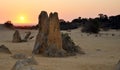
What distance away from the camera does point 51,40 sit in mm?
20516

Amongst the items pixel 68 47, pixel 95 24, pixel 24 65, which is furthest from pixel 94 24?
pixel 24 65

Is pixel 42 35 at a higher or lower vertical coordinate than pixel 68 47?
higher

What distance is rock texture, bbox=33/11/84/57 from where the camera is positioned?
66.0 ft

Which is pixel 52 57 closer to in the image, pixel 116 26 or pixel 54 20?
pixel 54 20

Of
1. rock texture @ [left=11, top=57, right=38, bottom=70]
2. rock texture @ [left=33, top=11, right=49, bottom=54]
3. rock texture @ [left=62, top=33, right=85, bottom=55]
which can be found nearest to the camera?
rock texture @ [left=11, top=57, right=38, bottom=70]

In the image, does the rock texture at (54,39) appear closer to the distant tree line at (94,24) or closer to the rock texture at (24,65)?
the rock texture at (24,65)

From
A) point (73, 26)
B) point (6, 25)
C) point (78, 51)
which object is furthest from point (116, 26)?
point (78, 51)

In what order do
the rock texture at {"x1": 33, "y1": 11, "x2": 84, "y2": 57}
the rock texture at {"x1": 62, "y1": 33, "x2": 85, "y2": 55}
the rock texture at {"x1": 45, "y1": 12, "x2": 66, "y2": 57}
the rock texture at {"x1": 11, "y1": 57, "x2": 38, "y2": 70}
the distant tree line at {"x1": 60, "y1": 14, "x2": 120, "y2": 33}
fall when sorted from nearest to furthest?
the rock texture at {"x1": 11, "y1": 57, "x2": 38, "y2": 70} < the rock texture at {"x1": 45, "y1": 12, "x2": 66, "y2": 57} < the rock texture at {"x1": 33, "y1": 11, "x2": 84, "y2": 57} < the rock texture at {"x1": 62, "y1": 33, "x2": 85, "y2": 55} < the distant tree line at {"x1": 60, "y1": 14, "x2": 120, "y2": 33}

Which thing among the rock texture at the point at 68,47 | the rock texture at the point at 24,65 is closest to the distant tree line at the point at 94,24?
the rock texture at the point at 68,47

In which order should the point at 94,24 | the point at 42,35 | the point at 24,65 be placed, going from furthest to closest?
1. the point at 94,24
2. the point at 42,35
3. the point at 24,65

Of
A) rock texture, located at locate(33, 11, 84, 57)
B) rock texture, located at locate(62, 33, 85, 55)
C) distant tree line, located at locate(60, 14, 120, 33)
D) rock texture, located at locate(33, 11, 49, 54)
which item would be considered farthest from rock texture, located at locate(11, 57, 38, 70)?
distant tree line, located at locate(60, 14, 120, 33)

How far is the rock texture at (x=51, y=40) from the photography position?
20.1 m

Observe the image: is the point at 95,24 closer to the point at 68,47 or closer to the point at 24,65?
the point at 68,47

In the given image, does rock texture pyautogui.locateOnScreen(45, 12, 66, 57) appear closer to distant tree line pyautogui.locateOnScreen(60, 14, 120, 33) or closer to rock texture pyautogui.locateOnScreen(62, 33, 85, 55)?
rock texture pyautogui.locateOnScreen(62, 33, 85, 55)
